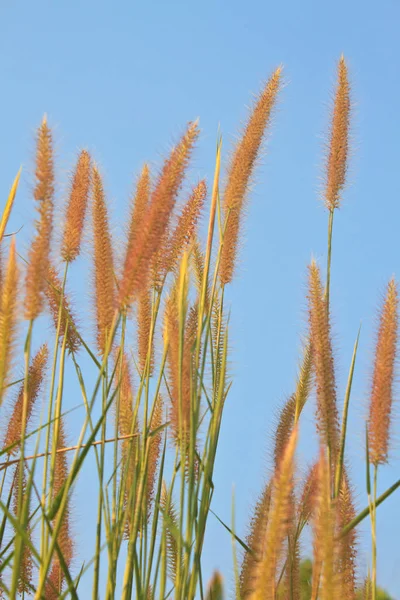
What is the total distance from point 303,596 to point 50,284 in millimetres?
1217

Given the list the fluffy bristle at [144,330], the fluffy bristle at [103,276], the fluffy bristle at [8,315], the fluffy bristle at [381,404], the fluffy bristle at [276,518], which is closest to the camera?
the fluffy bristle at [276,518]

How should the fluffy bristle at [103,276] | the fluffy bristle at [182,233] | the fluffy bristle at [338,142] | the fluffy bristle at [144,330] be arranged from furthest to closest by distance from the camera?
the fluffy bristle at [338,142] → the fluffy bristle at [144,330] → the fluffy bristle at [182,233] → the fluffy bristle at [103,276]

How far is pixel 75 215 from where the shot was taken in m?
2.79

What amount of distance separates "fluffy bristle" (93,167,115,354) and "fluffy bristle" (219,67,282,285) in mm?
384

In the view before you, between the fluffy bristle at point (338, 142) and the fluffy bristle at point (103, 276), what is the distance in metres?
1.14

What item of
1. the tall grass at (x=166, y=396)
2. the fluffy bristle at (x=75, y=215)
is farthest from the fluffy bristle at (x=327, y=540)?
the fluffy bristle at (x=75, y=215)

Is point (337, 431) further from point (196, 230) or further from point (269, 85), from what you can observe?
point (269, 85)

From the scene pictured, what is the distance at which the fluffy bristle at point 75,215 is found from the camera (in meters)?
2.78

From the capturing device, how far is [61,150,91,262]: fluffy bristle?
2781 millimetres

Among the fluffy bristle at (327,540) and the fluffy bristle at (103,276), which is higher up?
the fluffy bristle at (103,276)

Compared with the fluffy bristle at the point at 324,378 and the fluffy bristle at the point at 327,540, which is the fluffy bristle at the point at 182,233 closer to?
the fluffy bristle at the point at 324,378

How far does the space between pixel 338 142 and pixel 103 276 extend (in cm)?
138

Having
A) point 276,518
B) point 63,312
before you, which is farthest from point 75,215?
point 276,518

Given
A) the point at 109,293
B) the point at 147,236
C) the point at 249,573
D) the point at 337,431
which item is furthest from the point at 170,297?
the point at 249,573
